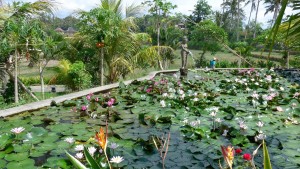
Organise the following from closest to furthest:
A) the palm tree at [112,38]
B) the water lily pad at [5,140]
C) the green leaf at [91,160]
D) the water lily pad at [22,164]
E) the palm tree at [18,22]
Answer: the green leaf at [91,160] < the water lily pad at [22,164] < the water lily pad at [5,140] < the palm tree at [18,22] < the palm tree at [112,38]

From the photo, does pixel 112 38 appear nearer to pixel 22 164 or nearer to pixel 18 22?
pixel 18 22

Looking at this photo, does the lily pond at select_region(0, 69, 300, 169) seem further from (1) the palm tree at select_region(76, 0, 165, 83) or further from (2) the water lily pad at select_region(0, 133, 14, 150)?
(1) the palm tree at select_region(76, 0, 165, 83)

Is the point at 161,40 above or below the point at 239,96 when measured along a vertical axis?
above

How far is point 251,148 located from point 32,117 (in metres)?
2.45

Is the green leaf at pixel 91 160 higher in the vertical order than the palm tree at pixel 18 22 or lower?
lower

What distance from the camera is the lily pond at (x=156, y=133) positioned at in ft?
7.38

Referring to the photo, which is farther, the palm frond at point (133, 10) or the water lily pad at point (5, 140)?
the palm frond at point (133, 10)

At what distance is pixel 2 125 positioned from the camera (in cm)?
314

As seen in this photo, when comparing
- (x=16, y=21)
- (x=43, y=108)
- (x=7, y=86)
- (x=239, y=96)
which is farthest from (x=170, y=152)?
(x=7, y=86)

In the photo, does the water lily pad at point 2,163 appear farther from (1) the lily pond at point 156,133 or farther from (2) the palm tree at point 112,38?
(2) the palm tree at point 112,38

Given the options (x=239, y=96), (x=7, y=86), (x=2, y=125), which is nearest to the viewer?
(x=2, y=125)

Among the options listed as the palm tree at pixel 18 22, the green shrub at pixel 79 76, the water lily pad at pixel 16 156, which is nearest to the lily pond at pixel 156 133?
the water lily pad at pixel 16 156

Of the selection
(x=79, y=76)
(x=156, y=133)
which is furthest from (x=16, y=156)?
(x=79, y=76)

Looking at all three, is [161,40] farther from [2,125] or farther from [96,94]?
[2,125]
